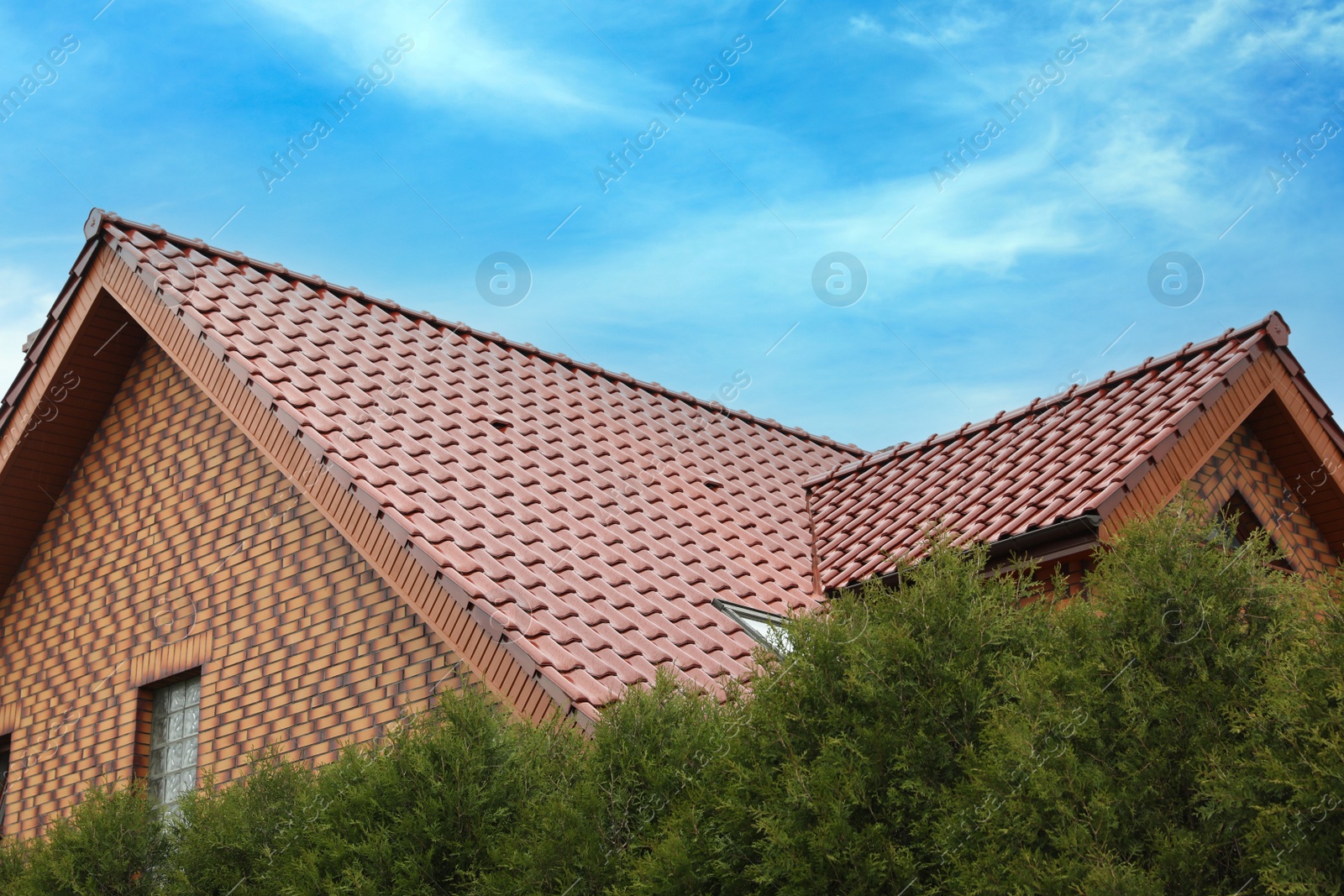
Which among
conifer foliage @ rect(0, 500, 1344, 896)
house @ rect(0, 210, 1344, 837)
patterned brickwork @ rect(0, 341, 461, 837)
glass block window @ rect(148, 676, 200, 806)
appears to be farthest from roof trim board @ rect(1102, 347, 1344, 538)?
glass block window @ rect(148, 676, 200, 806)

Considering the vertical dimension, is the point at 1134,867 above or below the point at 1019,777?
below

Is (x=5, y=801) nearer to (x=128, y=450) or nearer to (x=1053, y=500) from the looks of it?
(x=128, y=450)

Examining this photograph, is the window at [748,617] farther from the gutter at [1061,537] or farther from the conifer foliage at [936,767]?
the conifer foliage at [936,767]

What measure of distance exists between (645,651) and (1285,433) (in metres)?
6.12

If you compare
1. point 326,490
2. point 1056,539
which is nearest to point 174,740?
point 326,490

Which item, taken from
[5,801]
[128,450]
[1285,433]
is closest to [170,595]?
[128,450]

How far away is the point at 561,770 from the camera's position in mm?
5816

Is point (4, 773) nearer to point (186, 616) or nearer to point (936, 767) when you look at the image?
point (186, 616)

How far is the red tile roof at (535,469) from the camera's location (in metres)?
7.96

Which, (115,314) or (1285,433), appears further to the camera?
(115,314)

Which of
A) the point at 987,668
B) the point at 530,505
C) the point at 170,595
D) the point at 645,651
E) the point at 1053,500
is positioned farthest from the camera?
the point at 170,595

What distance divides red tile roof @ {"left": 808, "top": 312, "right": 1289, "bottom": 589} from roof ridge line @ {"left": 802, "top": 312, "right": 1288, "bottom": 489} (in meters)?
0.01

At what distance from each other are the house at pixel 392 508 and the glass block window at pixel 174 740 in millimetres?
29

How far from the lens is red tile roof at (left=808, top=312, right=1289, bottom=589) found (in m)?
9.03
